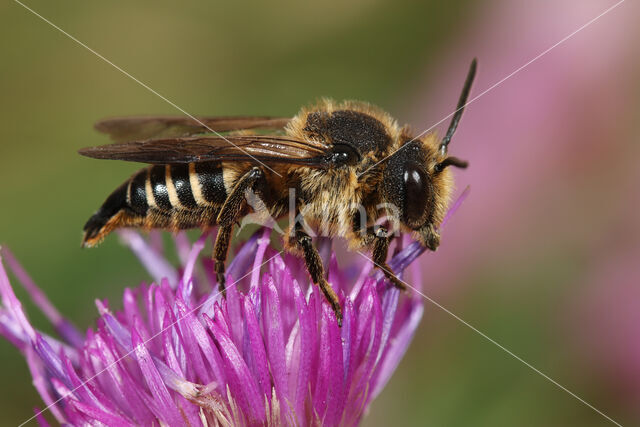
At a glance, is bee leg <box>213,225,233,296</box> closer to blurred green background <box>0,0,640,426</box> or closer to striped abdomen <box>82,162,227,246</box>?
striped abdomen <box>82,162,227,246</box>

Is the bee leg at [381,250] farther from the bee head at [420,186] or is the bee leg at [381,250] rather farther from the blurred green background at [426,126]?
the blurred green background at [426,126]

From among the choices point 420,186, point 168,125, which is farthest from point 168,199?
point 420,186

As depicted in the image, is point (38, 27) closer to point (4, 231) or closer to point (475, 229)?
point (4, 231)

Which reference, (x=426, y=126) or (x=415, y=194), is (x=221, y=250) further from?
(x=426, y=126)

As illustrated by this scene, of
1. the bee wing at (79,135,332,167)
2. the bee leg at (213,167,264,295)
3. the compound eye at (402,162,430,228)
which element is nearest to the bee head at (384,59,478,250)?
the compound eye at (402,162,430,228)

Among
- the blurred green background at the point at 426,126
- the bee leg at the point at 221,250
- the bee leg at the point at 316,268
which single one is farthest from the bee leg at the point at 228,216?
the blurred green background at the point at 426,126

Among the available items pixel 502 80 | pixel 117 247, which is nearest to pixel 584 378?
pixel 502 80
